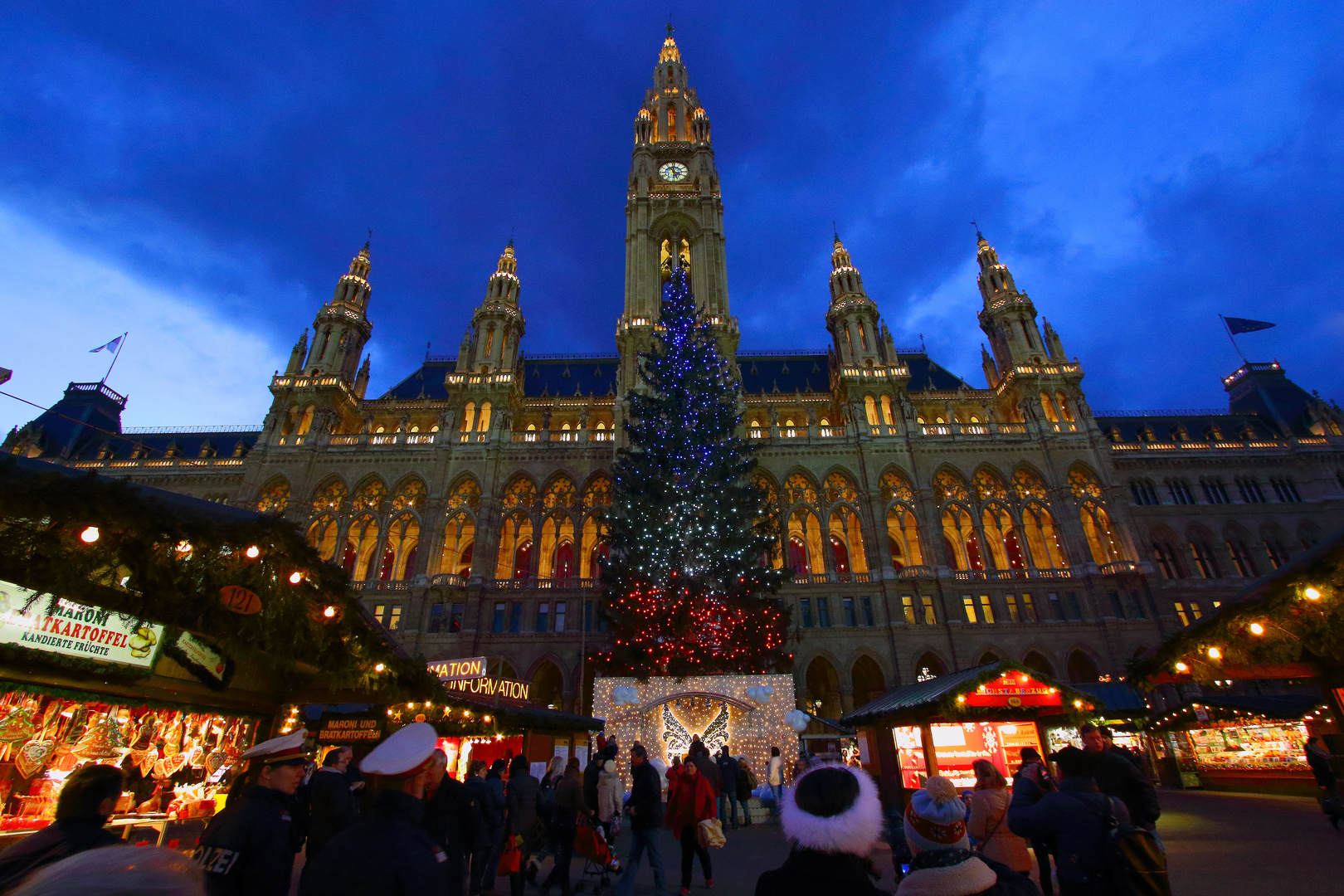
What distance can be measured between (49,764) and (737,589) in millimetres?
16414

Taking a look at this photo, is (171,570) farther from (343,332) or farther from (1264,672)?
(343,332)

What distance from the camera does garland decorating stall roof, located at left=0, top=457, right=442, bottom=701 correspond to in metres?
5.30

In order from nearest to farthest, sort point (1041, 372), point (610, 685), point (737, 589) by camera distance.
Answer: point (610, 685) < point (737, 589) < point (1041, 372)

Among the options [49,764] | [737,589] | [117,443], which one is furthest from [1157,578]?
[117,443]

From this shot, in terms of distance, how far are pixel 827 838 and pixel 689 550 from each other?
18.5 metres

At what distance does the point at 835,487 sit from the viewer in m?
35.4

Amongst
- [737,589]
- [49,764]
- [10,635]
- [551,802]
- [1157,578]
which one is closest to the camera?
[10,635]

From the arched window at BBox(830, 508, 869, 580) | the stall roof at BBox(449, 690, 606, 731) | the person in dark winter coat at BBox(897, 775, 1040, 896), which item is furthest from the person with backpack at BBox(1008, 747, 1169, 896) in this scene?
the arched window at BBox(830, 508, 869, 580)

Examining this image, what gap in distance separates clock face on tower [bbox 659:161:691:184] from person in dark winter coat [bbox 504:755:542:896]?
4691 cm

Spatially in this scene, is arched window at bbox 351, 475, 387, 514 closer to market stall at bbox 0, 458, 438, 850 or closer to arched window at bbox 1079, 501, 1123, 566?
market stall at bbox 0, 458, 438, 850

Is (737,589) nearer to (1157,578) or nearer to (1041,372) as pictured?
(1157,578)

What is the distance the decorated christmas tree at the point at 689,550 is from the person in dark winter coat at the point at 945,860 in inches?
664

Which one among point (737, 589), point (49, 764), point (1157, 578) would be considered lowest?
point (49, 764)

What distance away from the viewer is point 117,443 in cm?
4138
